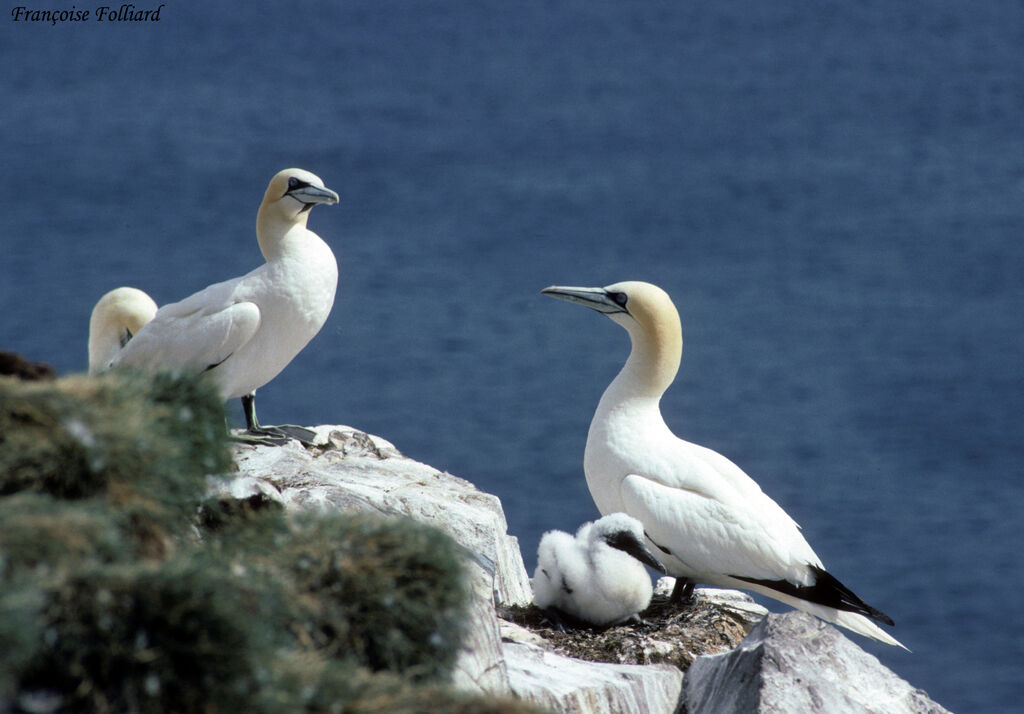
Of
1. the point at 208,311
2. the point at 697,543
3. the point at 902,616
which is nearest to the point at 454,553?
the point at 697,543

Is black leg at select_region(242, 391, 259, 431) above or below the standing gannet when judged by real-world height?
below

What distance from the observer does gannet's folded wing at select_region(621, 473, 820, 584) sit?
22.7ft

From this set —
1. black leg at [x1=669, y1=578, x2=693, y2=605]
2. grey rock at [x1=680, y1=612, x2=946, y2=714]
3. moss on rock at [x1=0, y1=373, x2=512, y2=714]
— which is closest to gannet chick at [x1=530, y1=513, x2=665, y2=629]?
black leg at [x1=669, y1=578, x2=693, y2=605]

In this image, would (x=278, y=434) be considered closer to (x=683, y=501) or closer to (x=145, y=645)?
(x=683, y=501)

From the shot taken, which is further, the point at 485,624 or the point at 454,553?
the point at 485,624

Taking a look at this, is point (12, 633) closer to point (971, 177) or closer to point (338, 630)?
point (338, 630)

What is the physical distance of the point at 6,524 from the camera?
10.4 feet

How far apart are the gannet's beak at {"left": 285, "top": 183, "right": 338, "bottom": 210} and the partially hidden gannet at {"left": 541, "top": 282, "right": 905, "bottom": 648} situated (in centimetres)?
169

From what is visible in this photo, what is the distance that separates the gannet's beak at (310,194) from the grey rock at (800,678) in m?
3.36

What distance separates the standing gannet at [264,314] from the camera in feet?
23.6

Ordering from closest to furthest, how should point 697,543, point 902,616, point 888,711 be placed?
point 888,711, point 697,543, point 902,616

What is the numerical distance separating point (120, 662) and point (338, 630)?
0.76 meters

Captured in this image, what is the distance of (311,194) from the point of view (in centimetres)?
752

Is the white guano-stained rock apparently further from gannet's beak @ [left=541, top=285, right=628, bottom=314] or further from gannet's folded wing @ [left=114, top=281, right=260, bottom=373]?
gannet's beak @ [left=541, top=285, right=628, bottom=314]
